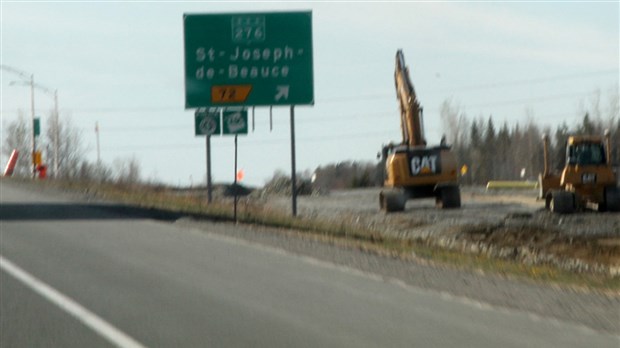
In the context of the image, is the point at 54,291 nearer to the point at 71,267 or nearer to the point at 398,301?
the point at 71,267

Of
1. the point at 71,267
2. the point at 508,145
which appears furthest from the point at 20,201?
the point at 508,145

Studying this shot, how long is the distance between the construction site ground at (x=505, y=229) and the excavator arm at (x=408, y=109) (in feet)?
8.94

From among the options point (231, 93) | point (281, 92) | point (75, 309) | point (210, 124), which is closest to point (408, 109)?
point (210, 124)

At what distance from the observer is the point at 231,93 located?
118ft

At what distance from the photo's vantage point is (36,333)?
1312cm

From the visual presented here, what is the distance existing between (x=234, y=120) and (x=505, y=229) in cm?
876

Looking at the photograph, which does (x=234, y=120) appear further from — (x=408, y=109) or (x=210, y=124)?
(x=408, y=109)

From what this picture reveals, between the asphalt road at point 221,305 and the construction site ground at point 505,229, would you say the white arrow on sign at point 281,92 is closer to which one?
the construction site ground at point 505,229

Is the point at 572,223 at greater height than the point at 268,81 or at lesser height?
lesser

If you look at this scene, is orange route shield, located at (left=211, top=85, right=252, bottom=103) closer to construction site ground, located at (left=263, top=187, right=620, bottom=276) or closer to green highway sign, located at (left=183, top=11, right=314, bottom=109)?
green highway sign, located at (left=183, top=11, right=314, bottom=109)

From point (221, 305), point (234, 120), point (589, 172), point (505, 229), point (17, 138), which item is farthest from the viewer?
point (17, 138)

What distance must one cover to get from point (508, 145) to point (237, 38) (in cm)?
9887

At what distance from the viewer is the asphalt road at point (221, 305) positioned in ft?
42.8

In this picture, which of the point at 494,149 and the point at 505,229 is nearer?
the point at 505,229
